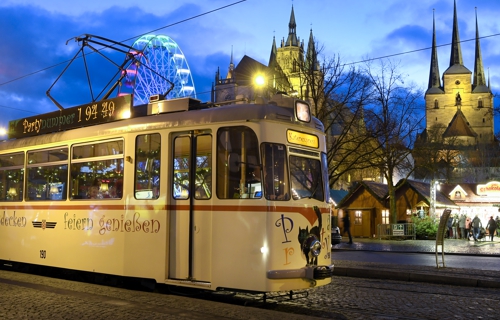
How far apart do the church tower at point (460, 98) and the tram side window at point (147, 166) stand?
134 m

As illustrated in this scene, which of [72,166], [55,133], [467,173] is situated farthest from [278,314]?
[467,173]

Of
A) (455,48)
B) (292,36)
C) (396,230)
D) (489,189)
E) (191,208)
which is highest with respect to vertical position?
(292,36)

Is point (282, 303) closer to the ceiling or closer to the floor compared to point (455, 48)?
closer to the floor

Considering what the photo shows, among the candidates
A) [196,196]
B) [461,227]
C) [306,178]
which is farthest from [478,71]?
Result: [196,196]

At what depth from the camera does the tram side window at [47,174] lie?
1171 cm

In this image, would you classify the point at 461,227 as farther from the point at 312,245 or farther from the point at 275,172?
the point at 275,172

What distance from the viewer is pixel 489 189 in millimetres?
41219

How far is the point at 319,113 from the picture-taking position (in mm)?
30469

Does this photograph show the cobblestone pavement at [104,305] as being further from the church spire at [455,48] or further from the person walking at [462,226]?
the church spire at [455,48]

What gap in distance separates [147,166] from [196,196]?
1.31m

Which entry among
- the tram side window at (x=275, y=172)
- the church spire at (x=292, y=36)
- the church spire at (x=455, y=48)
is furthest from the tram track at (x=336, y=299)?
the church spire at (x=455, y=48)

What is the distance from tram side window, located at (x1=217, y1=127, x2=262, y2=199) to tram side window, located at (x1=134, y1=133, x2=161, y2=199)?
142 centimetres

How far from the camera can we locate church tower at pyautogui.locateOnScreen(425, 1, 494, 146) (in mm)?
138625

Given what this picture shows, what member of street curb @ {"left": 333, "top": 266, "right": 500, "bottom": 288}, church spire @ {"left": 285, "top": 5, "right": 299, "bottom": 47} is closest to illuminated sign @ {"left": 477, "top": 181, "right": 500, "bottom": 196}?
street curb @ {"left": 333, "top": 266, "right": 500, "bottom": 288}
